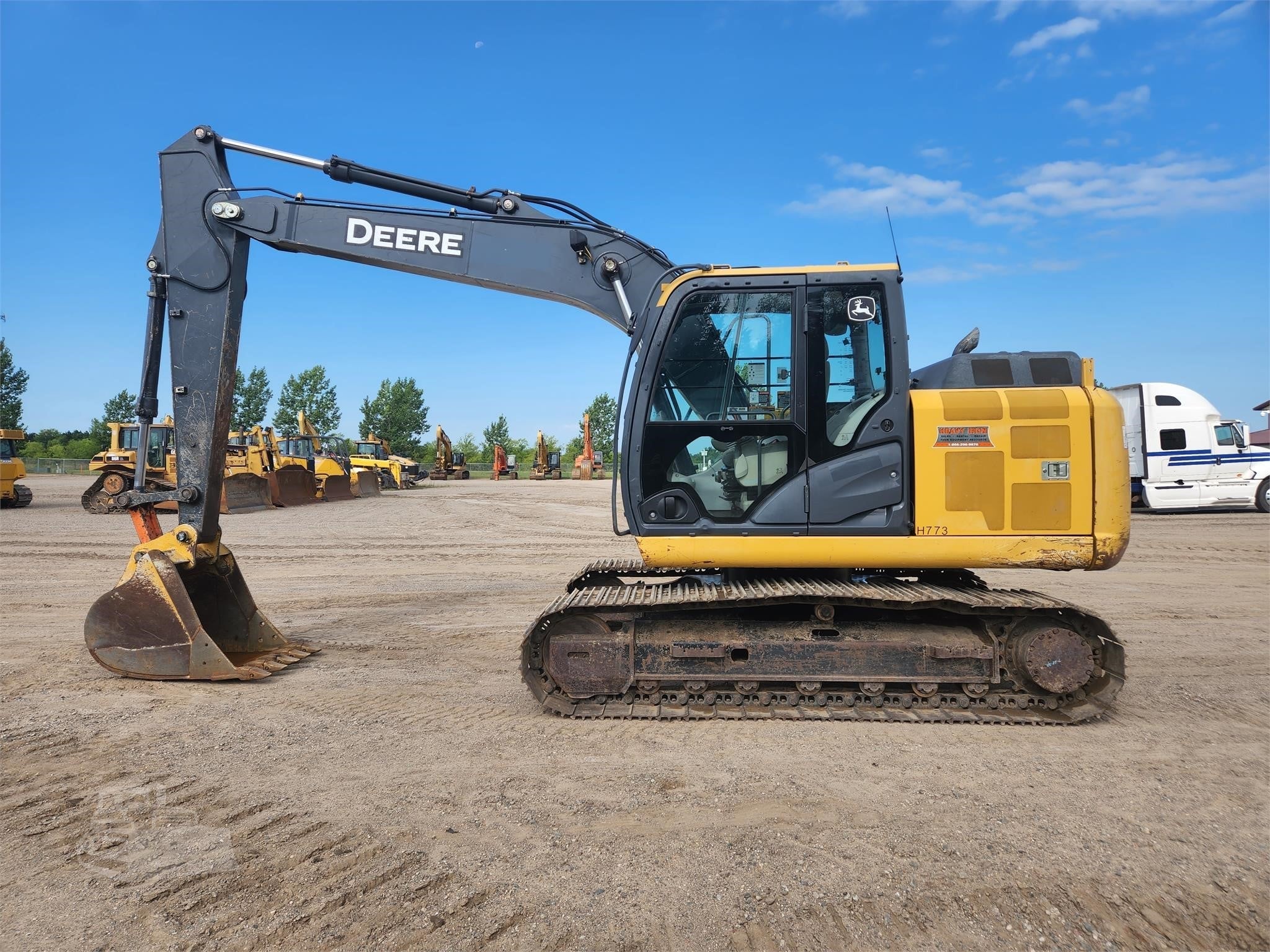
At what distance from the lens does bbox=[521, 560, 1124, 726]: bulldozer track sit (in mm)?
4852

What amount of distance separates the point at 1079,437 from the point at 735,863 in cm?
353

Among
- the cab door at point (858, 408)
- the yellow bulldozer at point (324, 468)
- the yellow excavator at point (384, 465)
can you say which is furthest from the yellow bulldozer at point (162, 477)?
the cab door at point (858, 408)

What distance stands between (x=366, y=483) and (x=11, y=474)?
11065mm

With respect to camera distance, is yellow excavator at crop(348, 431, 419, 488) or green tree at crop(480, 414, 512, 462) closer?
yellow excavator at crop(348, 431, 419, 488)

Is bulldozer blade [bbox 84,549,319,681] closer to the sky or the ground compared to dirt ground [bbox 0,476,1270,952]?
closer to the sky

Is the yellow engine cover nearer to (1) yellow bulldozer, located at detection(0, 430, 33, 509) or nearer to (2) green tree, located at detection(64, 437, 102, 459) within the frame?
(1) yellow bulldozer, located at detection(0, 430, 33, 509)

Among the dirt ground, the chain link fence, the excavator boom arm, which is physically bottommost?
the dirt ground

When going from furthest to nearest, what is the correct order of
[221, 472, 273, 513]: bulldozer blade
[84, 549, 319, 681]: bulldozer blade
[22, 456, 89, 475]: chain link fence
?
[22, 456, 89, 475]: chain link fence < [221, 472, 273, 513]: bulldozer blade < [84, 549, 319, 681]: bulldozer blade

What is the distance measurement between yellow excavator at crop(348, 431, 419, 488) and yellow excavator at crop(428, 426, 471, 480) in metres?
7.40

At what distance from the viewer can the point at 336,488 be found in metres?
27.2

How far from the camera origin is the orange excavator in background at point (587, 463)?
50750mm

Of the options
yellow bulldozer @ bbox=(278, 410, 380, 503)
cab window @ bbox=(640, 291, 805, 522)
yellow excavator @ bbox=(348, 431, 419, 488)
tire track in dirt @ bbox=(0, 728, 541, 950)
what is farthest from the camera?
yellow excavator @ bbox=(348, 431, 419, 488)

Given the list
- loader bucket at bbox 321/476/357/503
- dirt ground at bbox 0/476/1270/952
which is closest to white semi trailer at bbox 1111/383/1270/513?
dirt ground at bbox 0/476/1270/952

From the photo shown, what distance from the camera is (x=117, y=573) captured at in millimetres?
11688
